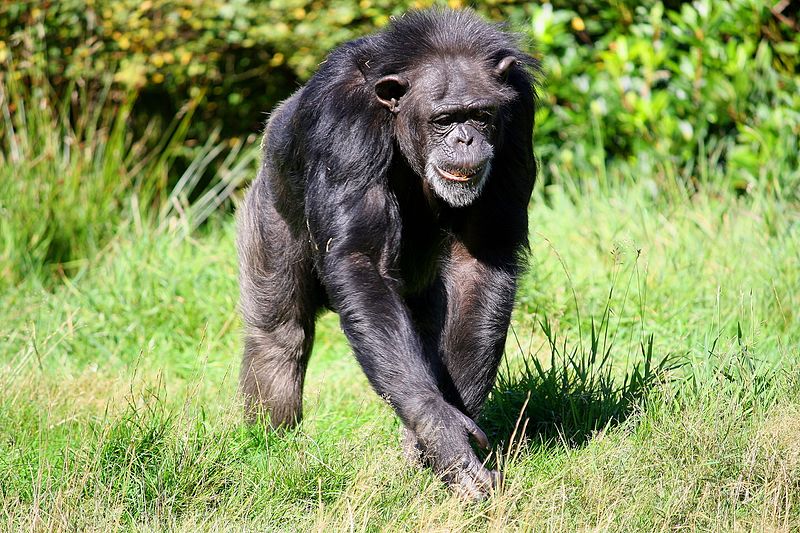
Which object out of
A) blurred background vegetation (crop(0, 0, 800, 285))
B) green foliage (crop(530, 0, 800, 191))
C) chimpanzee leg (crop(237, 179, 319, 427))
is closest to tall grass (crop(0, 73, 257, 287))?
blurred background vegetation (crop(0, 0, 800, 285))

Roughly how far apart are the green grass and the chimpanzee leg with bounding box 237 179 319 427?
223 millimetres

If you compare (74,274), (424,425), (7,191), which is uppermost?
(424,425)

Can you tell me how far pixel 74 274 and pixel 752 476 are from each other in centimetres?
569

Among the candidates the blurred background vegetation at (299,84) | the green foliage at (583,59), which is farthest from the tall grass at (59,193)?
the green foliage at (583,59)

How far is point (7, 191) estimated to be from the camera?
7805 mm

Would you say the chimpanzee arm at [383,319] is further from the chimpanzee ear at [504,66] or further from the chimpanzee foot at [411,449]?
the chimpanzee ear at [504,66]

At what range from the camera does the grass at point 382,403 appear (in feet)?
13.0

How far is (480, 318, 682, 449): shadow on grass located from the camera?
4.70 meters

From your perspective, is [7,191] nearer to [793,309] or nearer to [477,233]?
[477,233]

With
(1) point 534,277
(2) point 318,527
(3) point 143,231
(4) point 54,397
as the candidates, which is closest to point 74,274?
(3) point 143,231

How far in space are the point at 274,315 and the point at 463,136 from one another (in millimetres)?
1544

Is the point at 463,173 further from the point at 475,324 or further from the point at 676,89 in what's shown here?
the point at 676,89

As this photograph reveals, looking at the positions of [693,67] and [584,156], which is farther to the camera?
[584,156]

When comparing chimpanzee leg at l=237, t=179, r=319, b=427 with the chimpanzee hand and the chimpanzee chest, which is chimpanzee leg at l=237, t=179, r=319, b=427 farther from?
the chimpanzee hand
